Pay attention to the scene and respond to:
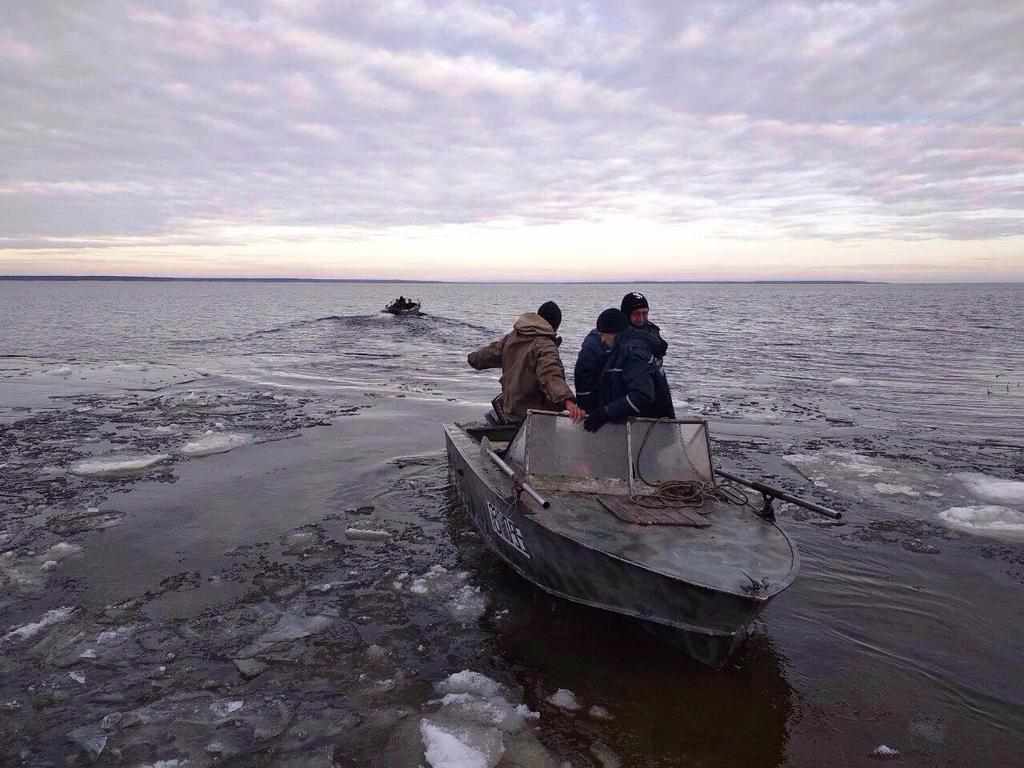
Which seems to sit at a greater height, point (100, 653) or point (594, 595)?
point (594, 595)

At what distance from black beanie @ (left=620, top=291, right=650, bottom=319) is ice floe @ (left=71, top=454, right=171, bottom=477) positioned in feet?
25.7

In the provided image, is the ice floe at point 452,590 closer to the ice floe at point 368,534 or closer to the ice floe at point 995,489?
the ice floe at point 368,534

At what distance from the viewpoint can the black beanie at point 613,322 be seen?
22.5 ft

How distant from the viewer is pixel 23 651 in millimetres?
5340

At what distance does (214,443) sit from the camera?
1192 centimetres

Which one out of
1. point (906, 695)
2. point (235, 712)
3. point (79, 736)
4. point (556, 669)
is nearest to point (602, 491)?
point (556, 669)

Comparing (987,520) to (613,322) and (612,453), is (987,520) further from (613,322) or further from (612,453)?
(613,322)

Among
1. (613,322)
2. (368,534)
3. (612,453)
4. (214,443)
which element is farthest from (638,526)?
(214,443)

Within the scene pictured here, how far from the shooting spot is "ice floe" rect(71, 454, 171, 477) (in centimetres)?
1003

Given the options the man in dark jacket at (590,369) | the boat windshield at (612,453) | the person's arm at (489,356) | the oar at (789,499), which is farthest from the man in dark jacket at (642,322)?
the person's arm at (489,356)

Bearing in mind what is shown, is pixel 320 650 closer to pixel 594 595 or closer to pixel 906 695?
pixel 594 595

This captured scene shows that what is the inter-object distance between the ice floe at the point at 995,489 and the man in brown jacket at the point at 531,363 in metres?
6.23

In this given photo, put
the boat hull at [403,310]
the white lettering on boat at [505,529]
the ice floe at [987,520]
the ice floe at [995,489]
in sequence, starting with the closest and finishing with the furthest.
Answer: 1. the white lettering on boat at [505,529]
2. the ice floe at [987,520]
3. the ice floe at [995,489]
4. the boat hull at [403,310]

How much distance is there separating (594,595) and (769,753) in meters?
1.58
